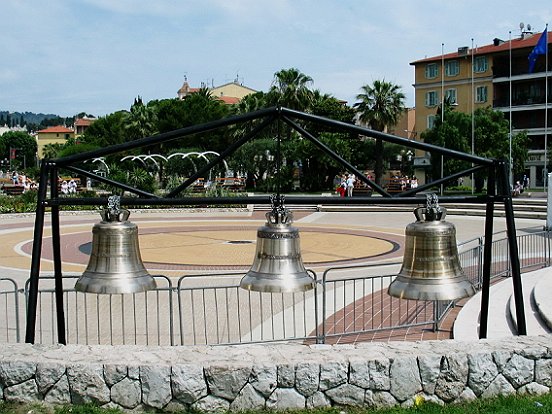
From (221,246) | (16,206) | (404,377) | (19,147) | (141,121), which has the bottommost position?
(221,246)

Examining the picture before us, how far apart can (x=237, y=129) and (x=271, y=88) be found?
497 centimetres

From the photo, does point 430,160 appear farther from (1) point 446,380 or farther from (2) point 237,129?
(1) point 446,380

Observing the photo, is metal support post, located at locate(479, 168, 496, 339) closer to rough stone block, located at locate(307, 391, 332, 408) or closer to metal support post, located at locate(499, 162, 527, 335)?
metal support post, located at locate(499, 162, 527, 335)

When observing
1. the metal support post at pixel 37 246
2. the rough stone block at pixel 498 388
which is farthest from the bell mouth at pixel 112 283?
the rough stone block at pixel 498 388

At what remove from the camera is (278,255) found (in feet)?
14.1

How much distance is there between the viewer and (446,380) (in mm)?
5004

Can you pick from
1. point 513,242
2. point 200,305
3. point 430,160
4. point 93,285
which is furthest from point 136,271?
point 430,160

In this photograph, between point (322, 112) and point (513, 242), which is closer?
point (513, 242)

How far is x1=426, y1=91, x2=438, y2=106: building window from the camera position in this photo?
2859 inches

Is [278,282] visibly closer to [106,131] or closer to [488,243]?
[488,243]

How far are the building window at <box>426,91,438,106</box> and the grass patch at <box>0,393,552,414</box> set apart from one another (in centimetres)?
7025

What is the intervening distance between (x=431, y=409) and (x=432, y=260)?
1271mm

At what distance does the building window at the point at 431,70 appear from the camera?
72881 mm

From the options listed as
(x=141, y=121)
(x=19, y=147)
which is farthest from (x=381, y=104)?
(x=19, y=147)
